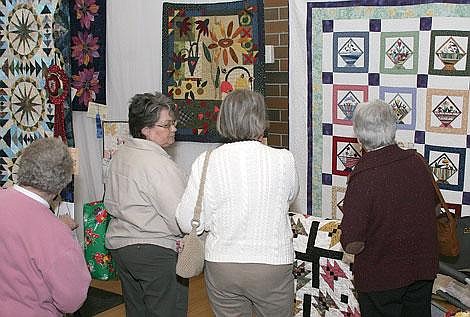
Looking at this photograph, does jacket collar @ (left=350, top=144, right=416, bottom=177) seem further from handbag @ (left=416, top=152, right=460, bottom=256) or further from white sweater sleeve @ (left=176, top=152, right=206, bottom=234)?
white sweater sleeve @ (left=176, top=152, right=206, bottom=234)

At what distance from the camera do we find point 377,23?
3498 millimetres

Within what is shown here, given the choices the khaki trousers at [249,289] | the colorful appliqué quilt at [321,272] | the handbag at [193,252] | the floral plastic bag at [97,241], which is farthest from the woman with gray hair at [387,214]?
the floral plastic bag at [97,241]

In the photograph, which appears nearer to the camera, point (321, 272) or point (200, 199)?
point (200, 199)

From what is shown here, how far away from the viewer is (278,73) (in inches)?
163

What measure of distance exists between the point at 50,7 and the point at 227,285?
9.89 ft

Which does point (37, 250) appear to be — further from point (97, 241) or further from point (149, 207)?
point (97, 241)

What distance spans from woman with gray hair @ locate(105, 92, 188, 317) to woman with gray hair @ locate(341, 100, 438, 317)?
796mm

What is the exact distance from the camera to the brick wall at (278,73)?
4070mm

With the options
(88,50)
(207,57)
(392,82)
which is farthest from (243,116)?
(88,50)

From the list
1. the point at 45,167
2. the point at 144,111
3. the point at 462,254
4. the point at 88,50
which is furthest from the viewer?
the point at 88,50

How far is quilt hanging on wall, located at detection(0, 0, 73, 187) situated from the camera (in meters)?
4.68

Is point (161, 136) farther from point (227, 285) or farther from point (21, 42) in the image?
point (21, 42)

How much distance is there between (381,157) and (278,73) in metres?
1.73

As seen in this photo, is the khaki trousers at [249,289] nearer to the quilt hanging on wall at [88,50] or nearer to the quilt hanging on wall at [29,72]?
the quilt hanging on wall at [29,72]
